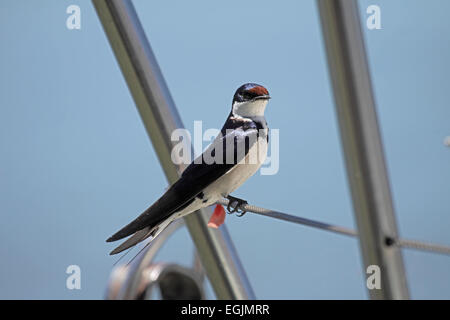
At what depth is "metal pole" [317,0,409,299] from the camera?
0.60 meters

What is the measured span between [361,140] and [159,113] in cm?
42

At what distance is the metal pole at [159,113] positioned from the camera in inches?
36.6

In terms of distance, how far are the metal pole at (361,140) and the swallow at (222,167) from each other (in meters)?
0.11

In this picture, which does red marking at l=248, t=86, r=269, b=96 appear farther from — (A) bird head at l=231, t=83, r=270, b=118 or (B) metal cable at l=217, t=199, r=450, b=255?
(B) metal cable at l=217, t=199, r=450, b=255

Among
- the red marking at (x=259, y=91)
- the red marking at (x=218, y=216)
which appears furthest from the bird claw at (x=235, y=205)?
the red marking at (x=259, y=91)

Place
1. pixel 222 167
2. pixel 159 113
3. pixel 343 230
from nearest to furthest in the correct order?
pixel 343 230 < pixel 222 167 < pixel 159 113

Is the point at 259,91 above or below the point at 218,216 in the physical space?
above

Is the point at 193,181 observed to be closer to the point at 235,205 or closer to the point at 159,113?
the point at 235,205

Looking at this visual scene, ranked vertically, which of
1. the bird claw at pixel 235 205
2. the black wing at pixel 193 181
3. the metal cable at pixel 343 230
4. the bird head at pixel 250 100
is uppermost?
the bird head at pixel 250 100

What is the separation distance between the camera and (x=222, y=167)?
684mm

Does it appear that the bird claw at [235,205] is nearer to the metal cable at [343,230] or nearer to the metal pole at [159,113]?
the metal cable at [343,230]

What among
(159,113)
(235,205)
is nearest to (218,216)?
(235,205)

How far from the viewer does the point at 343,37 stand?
1.98 feet

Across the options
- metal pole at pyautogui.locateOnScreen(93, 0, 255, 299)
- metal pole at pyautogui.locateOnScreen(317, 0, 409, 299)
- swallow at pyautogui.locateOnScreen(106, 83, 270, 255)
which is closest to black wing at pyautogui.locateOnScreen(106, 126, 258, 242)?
swallow at pyautogui.locateOnScreen(106, 83, 270, 255)
